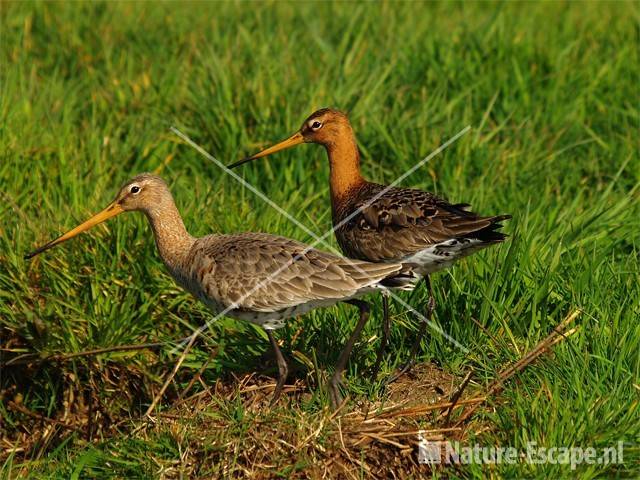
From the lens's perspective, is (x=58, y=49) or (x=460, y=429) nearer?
(x=460, y=429)

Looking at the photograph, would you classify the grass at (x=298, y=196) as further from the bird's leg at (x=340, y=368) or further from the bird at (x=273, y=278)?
the bird at (x=273, y=278)

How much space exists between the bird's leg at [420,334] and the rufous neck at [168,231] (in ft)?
4.29

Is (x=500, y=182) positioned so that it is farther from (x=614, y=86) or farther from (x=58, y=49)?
(x=58, y=49)

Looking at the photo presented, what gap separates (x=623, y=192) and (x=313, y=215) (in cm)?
207

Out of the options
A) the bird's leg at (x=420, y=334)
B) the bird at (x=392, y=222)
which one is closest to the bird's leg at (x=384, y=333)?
the bird at (x=392, y=222)

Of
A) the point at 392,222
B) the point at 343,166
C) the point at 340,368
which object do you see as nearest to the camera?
the point at 340,368

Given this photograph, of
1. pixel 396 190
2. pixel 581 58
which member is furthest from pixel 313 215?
pixel 581 58

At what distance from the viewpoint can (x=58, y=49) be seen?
8727 mm

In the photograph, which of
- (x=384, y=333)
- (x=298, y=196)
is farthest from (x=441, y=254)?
(x=298, y=196)

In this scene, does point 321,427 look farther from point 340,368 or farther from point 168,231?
point 168,231

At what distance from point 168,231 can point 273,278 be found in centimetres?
75

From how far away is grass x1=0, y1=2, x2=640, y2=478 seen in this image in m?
4.85

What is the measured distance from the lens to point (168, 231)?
222 inches

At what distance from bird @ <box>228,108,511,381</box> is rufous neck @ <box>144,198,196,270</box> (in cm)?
87
